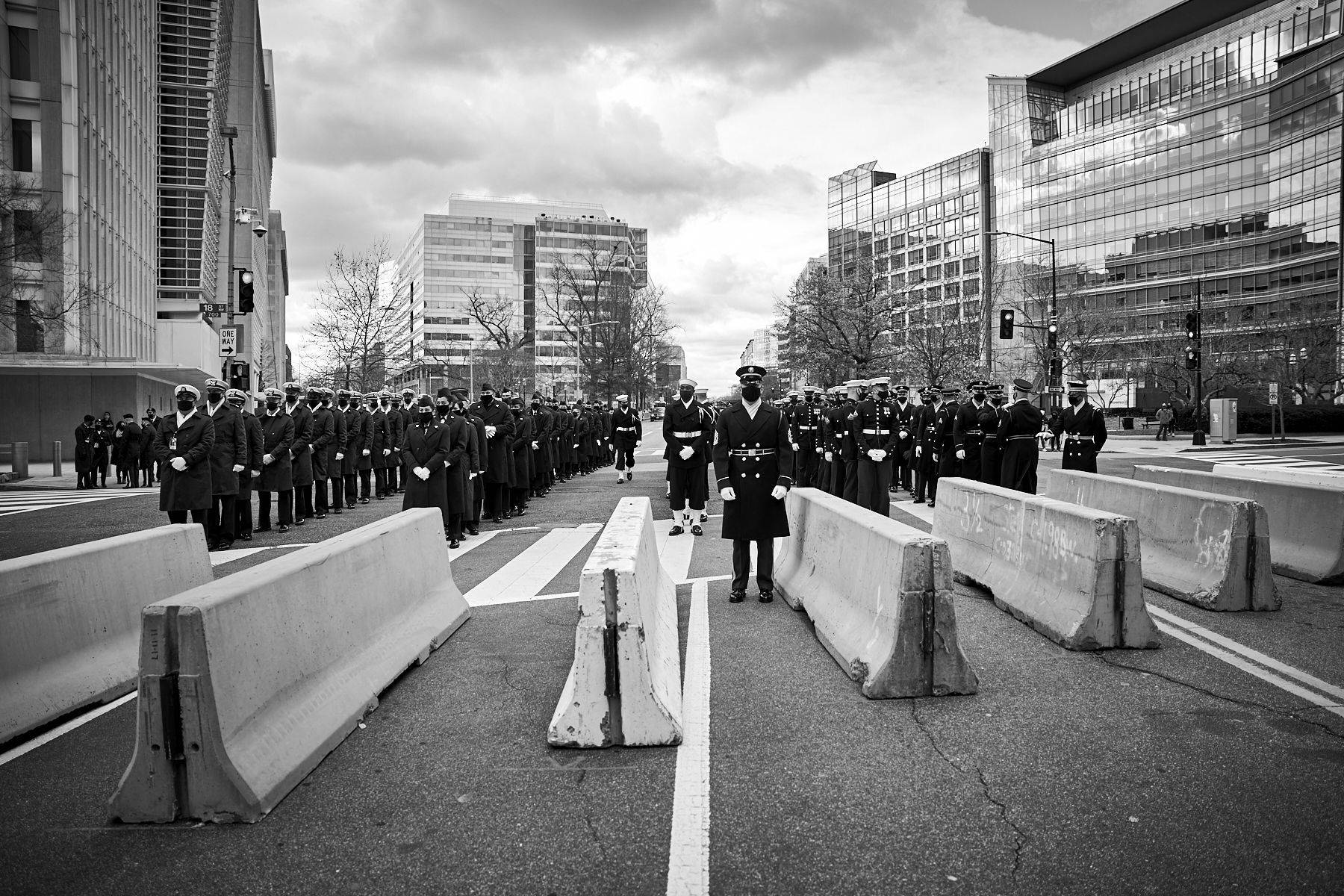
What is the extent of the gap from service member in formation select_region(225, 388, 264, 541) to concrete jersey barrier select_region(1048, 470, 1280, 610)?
37.3 ft

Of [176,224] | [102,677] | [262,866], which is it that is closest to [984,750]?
[262,866]

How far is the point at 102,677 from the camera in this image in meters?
5.63

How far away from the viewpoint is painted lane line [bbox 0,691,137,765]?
15.6 feet

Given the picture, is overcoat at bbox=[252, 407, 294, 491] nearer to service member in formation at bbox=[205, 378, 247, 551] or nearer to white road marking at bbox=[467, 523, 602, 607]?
service member in formation at bbox=[205, 378, 247, 551]

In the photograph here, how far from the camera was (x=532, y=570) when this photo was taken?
33.1 feet

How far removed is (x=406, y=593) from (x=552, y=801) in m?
2.98

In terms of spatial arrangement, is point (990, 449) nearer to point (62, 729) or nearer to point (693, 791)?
point (693, 791)

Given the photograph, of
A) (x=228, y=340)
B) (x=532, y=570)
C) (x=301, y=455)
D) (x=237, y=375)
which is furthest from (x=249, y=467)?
(x=228, y=340)

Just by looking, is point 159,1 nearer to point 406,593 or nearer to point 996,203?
point 406,593

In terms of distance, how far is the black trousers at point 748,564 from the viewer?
8180mm

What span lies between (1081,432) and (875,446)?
298 cm

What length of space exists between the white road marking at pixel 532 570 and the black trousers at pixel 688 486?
1.34 m

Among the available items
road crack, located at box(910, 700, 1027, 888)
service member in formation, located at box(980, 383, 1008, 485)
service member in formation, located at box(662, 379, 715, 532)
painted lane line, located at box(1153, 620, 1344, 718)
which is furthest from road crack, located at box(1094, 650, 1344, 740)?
service member in formation, located at box(980, 383, 1008, 485)

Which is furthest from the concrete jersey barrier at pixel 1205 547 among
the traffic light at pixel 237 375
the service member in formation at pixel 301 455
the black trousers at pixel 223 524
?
the traffic light at pixel 237 375
